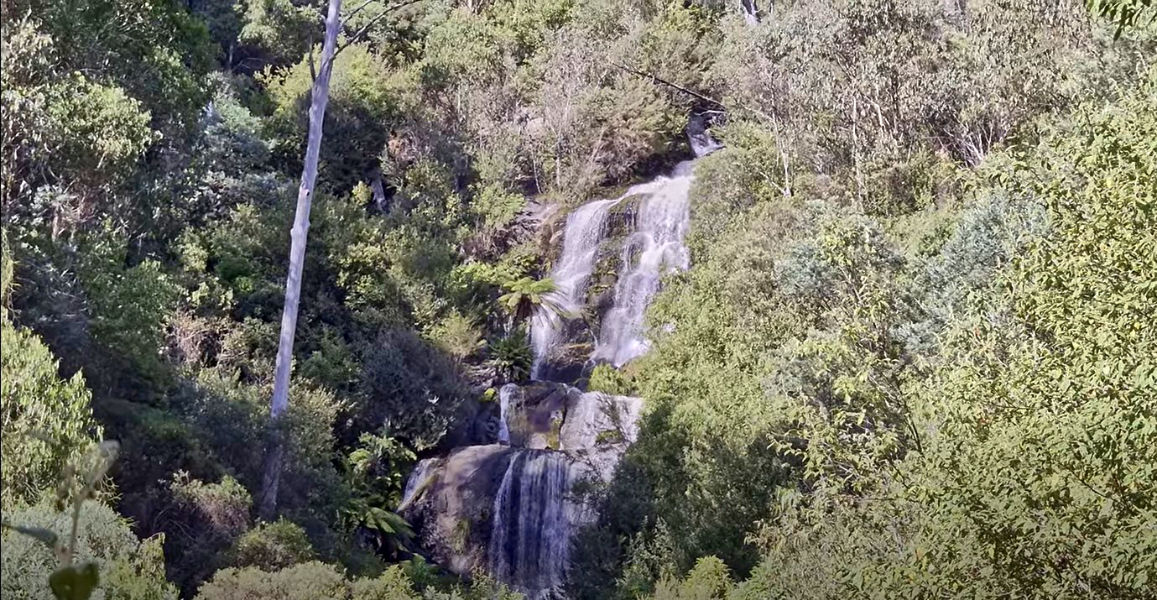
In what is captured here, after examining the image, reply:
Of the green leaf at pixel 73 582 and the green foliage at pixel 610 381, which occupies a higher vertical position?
the green foliage at pixel 610 381

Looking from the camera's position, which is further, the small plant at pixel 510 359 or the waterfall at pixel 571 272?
the waterfall at pixel 571 272

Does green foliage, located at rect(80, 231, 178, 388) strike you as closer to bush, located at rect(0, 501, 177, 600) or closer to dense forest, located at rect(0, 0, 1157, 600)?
dense forest, located at rect(0, 0, 1157, 600)

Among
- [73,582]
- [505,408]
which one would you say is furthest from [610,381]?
[73,582]

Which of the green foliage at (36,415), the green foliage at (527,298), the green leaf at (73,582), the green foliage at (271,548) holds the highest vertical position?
the green foliage at (527,298)

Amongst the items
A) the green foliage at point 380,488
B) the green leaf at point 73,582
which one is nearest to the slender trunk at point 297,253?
the green foliage at point 380,488

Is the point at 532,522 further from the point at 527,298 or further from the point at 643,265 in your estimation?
the point at 643,265

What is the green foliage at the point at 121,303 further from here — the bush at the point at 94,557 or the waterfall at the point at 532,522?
the waterfall at the point at 532,522
